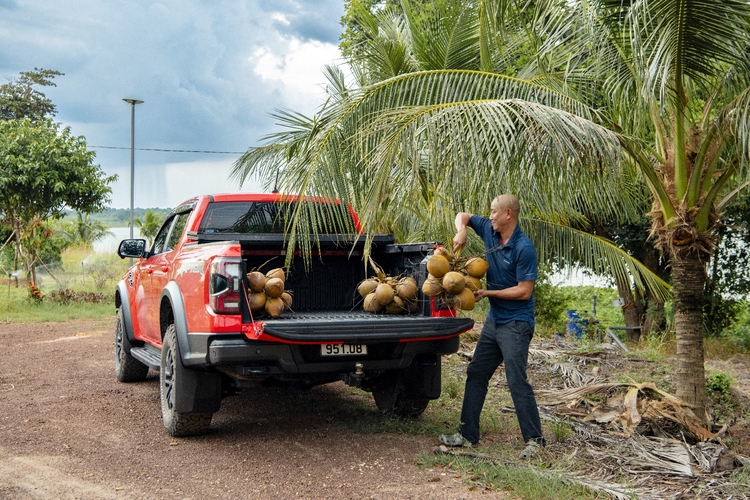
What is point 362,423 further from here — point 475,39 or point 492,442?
point 475,39

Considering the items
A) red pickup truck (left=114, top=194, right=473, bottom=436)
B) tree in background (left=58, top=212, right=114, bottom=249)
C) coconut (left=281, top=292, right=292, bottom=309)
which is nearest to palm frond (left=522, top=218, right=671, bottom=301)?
red pickup truck (left=114, top=194, right=473, bottom=436)

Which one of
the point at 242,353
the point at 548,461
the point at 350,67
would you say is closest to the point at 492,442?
the point at 548,461

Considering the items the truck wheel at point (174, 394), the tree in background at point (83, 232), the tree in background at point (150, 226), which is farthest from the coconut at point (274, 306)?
the tree in background at point (150, 226)

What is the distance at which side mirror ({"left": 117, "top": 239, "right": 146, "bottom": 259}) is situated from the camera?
7.03 m

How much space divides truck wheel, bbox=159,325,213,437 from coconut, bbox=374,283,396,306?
1.51 m

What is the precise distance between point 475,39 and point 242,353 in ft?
17.1

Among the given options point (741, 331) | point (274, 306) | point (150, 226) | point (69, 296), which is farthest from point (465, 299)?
point (150, 226)

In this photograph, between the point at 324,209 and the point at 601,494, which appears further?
the point at 324,209

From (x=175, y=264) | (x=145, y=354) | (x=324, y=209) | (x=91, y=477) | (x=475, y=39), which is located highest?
(x=475, y=39)

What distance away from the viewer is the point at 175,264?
5.83 m

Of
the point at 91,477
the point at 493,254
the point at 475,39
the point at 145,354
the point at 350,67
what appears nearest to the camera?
the point at 91,477

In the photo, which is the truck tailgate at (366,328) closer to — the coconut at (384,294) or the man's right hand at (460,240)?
the coconut at (384,294)

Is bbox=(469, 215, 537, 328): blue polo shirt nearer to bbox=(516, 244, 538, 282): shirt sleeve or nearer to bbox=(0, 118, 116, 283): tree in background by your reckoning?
bbox=(516, 244, 538, 282): shirt sleeve

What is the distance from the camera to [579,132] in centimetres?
521
